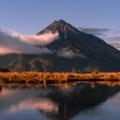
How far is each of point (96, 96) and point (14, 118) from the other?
30.5m

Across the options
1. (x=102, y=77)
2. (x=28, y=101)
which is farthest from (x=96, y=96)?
(x=102, y=77)

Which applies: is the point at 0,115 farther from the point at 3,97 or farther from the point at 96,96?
the point at 96,96

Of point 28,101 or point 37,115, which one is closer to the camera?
point 37,115

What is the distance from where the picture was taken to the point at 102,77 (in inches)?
5413

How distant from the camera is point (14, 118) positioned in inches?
1935

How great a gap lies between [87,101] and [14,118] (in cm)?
2217

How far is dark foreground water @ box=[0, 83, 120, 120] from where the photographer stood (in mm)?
51125

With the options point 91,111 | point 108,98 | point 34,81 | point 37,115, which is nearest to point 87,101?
point 108,98

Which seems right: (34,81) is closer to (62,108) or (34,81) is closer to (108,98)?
(108,98)

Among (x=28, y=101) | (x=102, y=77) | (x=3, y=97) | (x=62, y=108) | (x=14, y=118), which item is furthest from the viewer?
(x=102, y=77)

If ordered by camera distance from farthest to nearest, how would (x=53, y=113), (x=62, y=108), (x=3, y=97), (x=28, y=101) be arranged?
(x=3, y=97) < (x=28, y=101) < (x=62, y=108) < (x=53, y=113)

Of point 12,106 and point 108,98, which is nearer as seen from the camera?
point 12,106

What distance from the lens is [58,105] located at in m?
62.1

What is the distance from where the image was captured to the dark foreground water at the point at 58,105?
51125 millimetres
